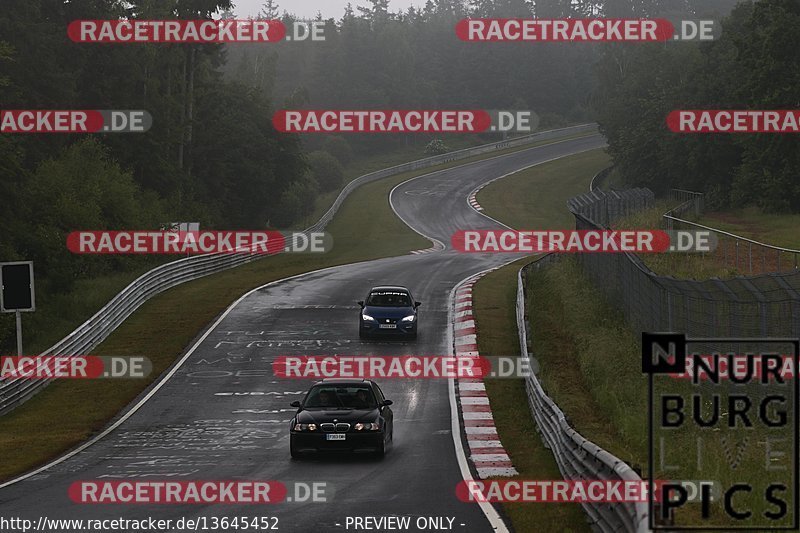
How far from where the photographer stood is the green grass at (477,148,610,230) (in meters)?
81.9

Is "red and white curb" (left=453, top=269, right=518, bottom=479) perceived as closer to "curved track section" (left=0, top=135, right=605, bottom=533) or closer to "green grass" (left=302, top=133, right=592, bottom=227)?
"curved track section" (left=0, top=135, right=605, bottom=533)

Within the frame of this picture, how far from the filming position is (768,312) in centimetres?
1688

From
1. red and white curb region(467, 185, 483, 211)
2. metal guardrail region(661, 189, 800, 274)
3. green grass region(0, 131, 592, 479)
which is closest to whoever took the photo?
green grass region(0, 131, 592, 479)

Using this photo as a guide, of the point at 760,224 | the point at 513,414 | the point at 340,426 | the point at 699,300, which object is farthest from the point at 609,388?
the point at 760,224

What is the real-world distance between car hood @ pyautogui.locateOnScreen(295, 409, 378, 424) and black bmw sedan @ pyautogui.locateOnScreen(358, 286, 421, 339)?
14.4 meters

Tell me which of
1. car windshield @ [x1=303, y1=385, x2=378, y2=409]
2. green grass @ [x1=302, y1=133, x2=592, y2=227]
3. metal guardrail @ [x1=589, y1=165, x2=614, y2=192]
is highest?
green grass @ [x1=302, y1=133, x2=592, y2=227]

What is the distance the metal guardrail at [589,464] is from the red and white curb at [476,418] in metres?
0.94

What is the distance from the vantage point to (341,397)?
21.1m

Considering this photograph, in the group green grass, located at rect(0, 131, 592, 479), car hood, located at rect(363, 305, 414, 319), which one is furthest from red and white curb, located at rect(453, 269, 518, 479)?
green grass, located at rect(0, 131, 592, 479)

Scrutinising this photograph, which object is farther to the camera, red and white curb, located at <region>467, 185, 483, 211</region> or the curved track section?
red and white curb, located at <region>467, 185, 483, 211</region>

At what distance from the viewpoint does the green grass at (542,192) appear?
81875mm

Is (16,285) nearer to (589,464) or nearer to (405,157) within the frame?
(589,464)

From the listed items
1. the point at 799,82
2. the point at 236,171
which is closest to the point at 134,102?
the point at 236,171

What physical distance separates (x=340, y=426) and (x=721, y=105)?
6089 cm
